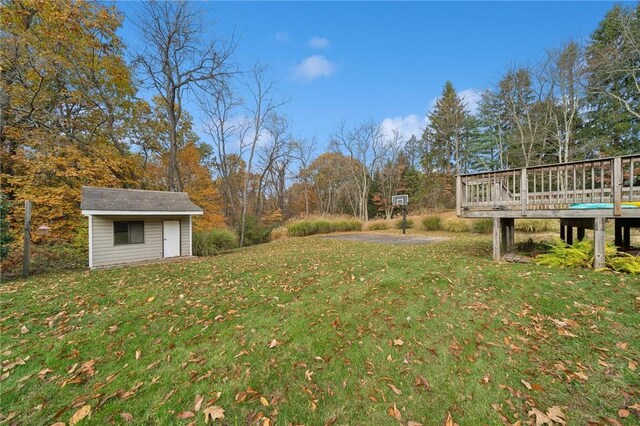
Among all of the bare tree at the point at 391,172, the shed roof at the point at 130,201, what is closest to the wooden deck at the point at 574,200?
the shed roof at the point at 130,201

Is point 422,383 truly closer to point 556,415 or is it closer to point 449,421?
point 449,421

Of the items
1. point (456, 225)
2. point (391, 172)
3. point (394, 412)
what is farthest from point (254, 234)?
point (391, 172)

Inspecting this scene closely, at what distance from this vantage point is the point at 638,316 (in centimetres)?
294

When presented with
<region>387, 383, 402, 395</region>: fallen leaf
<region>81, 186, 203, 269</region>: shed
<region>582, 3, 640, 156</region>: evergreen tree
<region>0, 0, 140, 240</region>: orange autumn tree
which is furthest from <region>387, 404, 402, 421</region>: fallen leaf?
<region>582, 3, 640, 156</region>: evergreen tree

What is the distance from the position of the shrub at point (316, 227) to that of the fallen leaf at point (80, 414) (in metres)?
13.9

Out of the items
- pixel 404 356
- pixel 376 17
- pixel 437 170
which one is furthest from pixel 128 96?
pixel 437 170

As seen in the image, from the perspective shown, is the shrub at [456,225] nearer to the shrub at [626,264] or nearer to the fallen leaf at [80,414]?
the shrub at [626,264]

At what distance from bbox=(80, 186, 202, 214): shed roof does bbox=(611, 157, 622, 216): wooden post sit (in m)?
12.0

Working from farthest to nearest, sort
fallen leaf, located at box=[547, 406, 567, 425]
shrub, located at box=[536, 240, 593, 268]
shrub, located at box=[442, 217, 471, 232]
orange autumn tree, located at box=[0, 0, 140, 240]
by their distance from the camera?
shrub, located at box=[442, 217, 471, 232] < orange autumn tree, located at box=[0, 0, 140, 240] < shrub, located at box=[536, 240, 593, 268] < fallen leaf, located at box=[547, 406, 567, 425]

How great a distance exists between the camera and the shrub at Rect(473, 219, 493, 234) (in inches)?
486

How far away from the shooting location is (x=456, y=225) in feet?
45.1

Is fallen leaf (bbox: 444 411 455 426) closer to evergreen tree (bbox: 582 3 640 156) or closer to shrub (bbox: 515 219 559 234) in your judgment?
shrub (bbox: 515 219 559 234)

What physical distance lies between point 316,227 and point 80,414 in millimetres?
14312

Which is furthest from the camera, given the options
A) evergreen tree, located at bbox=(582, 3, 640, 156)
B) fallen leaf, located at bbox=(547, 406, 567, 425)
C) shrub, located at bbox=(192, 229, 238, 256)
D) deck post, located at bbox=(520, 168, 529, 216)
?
evergreen tree, located at bbox=(582, 3, 640, 156)
